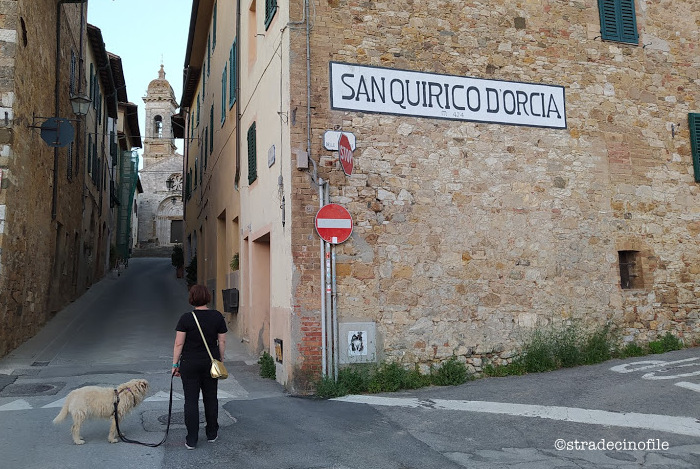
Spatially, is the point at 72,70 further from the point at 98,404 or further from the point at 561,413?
the point at 561,413

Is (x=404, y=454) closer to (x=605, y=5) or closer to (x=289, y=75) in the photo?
(x=289, y=75)

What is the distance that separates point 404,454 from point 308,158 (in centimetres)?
417

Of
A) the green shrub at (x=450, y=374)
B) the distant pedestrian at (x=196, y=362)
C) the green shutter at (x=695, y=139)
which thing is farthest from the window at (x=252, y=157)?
the green shutter at (x=695, y=139)

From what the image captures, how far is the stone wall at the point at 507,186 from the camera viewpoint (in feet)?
25.7

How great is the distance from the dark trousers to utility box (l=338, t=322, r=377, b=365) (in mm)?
2520

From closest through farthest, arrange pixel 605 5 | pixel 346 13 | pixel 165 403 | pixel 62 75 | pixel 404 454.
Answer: pixel 404 454, pixel 165 403, pixel 346 13, pixel 605 5, pixel 62 75

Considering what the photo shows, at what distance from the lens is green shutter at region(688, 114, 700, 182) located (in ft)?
32.9

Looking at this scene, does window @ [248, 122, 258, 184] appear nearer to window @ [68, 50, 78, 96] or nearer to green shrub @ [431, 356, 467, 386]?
green shrub @ [431, 356, 467, 386]

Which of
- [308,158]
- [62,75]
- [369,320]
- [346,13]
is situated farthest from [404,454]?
[62,75]

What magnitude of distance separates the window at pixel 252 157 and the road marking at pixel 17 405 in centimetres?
513

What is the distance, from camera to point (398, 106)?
824 centimetres

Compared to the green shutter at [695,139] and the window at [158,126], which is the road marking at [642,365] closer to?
the green shutter at [695,139]

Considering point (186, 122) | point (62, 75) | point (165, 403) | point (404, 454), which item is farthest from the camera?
point (186, 122)

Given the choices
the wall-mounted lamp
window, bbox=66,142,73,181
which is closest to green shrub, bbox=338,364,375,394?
the wall-mounted lamp
